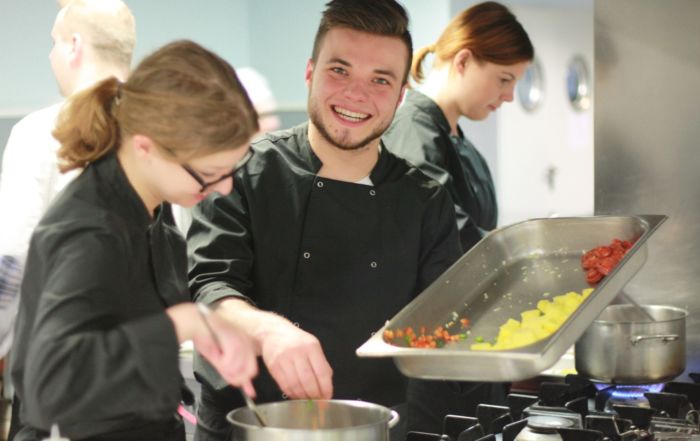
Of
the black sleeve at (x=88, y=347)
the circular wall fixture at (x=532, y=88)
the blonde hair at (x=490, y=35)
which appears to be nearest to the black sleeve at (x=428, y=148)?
the blonde hair at (x=490, y=35)

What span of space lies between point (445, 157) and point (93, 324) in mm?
1639

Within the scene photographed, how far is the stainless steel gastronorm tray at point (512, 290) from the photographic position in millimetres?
1457

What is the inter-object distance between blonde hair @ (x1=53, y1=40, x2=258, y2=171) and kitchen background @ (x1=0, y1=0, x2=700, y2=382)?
1.49 metres

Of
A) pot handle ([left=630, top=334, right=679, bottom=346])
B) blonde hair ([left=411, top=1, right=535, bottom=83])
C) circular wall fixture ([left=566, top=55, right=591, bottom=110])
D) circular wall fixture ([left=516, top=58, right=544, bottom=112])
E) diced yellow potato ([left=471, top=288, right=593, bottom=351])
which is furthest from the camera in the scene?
circular wall fixture ([left=566, top=55, right=591, bottom=110])

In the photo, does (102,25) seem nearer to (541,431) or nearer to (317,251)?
(317,251)

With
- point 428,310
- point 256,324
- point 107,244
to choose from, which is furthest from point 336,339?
point 107,244

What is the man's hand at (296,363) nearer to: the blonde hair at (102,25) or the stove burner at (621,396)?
the stove burner at (621,396)

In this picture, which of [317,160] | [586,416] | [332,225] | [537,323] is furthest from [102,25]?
[586,416]

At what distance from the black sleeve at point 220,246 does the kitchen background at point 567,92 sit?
1.09 m

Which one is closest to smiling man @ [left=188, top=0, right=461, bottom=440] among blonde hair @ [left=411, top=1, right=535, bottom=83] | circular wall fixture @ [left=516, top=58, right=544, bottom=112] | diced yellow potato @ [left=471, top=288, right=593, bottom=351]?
diced yellow potato @ [left=471, top=288, right=593, bottom=351]

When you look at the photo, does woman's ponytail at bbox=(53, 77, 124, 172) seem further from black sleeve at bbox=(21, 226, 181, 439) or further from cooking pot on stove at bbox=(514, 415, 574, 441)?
cooking pot on stove at bbox=(514, 415, 574, 441)

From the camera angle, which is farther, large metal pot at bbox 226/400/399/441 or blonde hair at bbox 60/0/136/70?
blonde hair at bbox 60/0/136/70

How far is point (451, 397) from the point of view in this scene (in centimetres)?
252

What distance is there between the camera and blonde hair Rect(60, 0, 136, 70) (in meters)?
2.52
